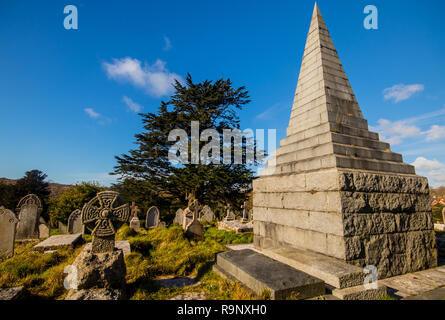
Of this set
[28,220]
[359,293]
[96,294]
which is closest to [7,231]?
[28,220]

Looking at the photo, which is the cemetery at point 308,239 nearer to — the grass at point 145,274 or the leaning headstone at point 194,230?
the grass at point 145,274

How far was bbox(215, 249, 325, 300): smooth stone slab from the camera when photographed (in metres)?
2.46

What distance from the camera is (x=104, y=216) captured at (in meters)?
3.56

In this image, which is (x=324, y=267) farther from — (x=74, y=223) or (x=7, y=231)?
(x=74, y=223)

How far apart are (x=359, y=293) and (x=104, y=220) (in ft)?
13.0

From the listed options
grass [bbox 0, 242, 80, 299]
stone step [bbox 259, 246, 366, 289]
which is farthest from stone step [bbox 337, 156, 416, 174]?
grass [bbox 0, 242, 80, 299]

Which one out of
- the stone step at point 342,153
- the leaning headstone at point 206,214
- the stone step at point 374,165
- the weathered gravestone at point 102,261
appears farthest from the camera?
the leaning headstone at point 206,214

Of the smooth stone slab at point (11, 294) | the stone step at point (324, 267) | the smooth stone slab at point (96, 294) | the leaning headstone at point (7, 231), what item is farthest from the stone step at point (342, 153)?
the leaning headstone at point (7, 231)

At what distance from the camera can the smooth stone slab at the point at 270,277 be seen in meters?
2.46

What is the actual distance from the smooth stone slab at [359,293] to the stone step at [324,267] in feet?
0.25

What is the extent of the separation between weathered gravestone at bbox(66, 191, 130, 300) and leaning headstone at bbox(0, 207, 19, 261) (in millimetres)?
4769

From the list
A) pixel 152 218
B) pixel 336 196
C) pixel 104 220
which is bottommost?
pixel 152 218

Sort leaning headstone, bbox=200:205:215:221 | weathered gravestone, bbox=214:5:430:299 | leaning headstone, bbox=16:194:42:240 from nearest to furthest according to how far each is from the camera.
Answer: weathered gravestone, bbox=214:5:430:299, leaning headstone, bbox=16:194:42:240, leaning headstone, bbox=200:205:215:221

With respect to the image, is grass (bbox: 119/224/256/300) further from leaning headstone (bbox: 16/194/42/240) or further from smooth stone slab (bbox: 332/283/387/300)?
leaning headstone (bbox: 16/194/42/240)
